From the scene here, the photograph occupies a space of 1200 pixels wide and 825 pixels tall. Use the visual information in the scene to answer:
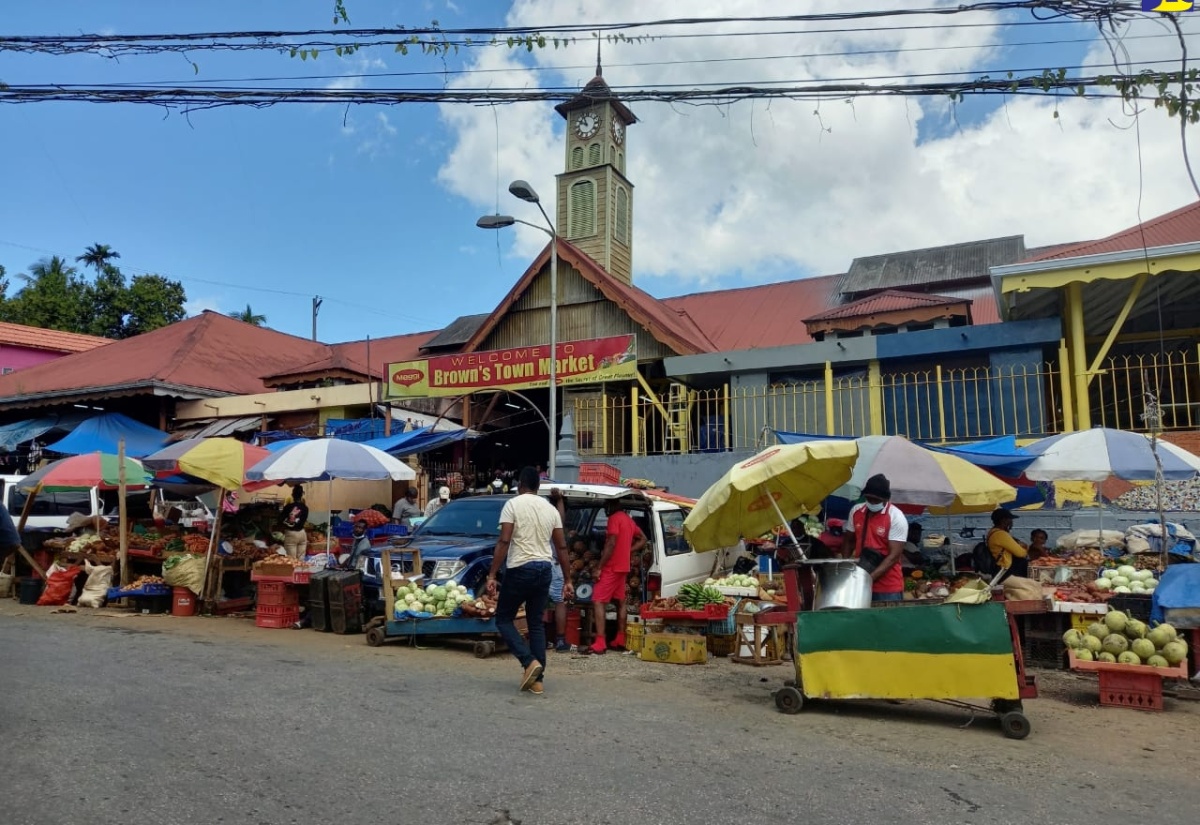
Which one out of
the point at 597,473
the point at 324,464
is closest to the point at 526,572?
the point at 324,464

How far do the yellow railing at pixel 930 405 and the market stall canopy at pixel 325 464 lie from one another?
5220 mm

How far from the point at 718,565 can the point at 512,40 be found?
6.88 metres

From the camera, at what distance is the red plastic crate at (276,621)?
34.9 ft

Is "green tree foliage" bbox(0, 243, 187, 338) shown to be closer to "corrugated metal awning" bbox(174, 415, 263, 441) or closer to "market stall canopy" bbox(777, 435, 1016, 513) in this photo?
"corrugated metal awning" bbox(174, 415, 263, 441)

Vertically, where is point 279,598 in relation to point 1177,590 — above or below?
below

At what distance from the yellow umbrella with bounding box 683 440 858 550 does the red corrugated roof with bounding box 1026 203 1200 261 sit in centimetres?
802

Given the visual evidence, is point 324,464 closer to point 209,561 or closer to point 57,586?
point 209,561

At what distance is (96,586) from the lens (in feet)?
40.3

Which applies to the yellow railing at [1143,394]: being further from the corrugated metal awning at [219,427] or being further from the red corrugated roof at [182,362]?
the red corrugated roof at [182,362]

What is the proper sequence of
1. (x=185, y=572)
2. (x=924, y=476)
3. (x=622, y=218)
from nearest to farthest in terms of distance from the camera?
(x=924, y=476)
(x=185, y=572)
(x=622, y=218)

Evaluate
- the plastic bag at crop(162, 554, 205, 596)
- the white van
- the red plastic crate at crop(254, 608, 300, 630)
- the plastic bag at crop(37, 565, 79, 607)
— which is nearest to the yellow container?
the white van

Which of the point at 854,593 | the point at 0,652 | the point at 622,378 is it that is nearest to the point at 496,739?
the point at 854,593

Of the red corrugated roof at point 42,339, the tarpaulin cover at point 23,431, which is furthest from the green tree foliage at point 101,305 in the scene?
the tarpaulin cover at point 23,431

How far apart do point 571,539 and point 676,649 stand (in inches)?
90.4
